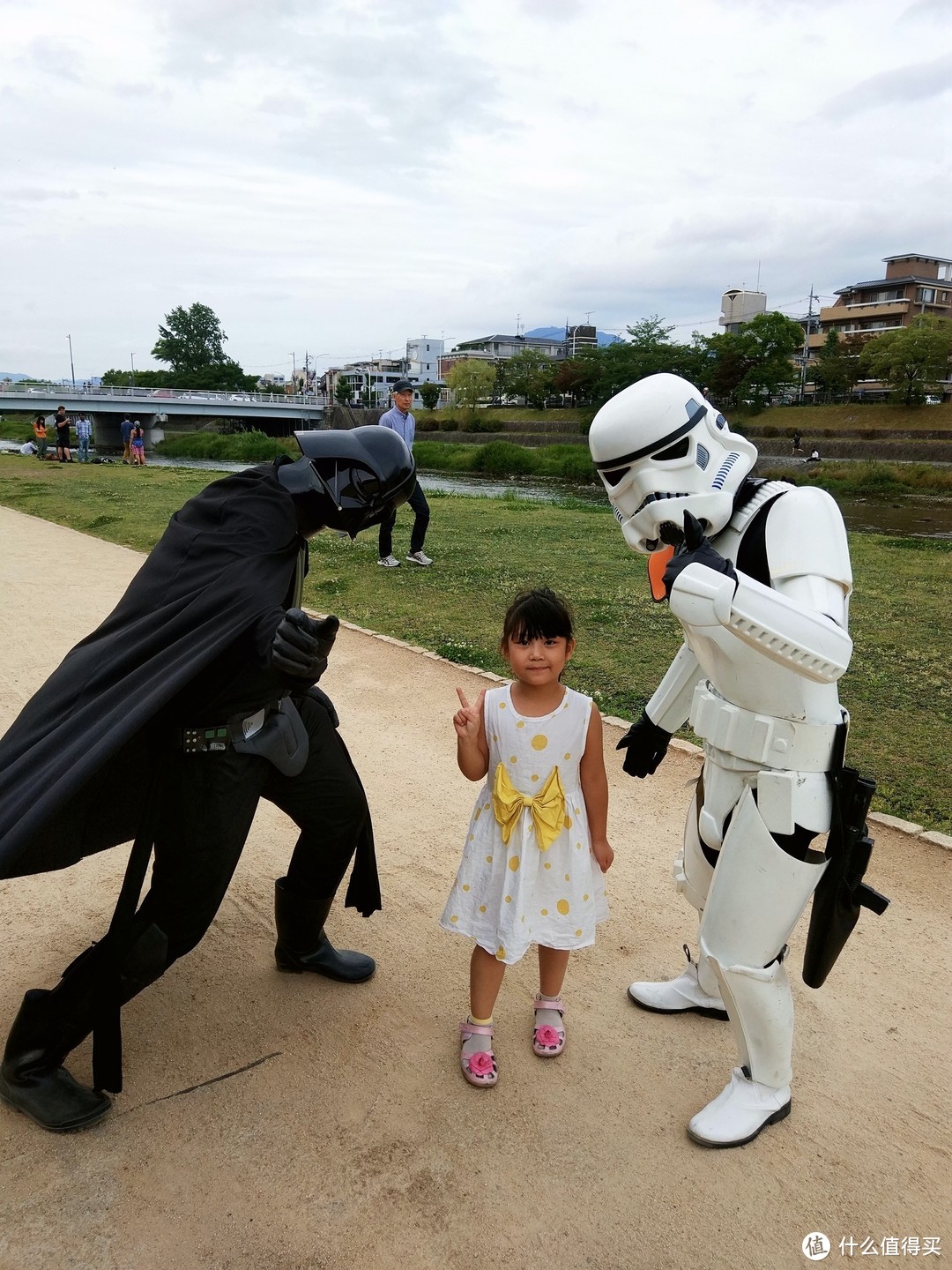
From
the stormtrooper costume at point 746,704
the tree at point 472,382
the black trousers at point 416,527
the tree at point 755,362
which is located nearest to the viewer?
the stormtrooper costume at point 746,704

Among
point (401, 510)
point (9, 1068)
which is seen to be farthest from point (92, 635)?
point (401, 510)

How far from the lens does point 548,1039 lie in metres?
2.71

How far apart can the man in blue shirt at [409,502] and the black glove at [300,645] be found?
6208 millimetres

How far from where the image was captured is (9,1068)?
2.40 metres

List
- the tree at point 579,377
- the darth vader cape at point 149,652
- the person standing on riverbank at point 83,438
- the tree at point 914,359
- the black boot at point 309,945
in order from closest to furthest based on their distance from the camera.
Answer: the darth vader cape at point 149,652 → the black boot at point 309,945 → the person standing on riverbank at point 83,438 → the tree at point 914,359 → the tree at point 579,377

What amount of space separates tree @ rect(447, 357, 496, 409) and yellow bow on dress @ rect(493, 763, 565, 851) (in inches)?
2329

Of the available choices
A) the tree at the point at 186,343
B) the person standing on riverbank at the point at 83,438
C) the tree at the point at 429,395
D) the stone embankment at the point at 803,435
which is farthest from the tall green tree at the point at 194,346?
the person standing on riverbank at the point at 83,438

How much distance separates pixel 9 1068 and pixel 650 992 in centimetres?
196

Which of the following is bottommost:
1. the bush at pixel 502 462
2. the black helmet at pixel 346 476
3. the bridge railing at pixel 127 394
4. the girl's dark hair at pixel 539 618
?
the bush at pixel 502 462

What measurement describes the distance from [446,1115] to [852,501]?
1025 inches

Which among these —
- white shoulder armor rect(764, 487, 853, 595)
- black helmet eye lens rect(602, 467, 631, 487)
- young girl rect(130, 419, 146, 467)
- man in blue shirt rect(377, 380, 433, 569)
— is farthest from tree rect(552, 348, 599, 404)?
white shoulder armor rect(764, 487, 853, 595)

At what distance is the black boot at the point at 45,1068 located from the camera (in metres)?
2.36

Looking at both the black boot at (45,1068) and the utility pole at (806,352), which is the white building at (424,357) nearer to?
the utility pole at (806,352)

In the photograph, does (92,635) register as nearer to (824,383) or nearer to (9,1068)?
(9,1068)
